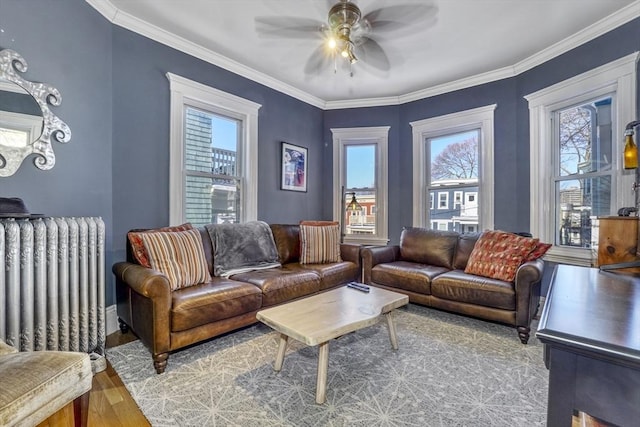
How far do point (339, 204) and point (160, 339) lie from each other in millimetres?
3193

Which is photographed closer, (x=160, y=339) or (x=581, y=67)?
(x=160, y=339)

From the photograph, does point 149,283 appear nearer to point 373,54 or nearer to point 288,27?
point 288,27

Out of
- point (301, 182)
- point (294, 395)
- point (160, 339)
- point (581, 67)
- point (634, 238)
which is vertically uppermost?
point (581, 67)

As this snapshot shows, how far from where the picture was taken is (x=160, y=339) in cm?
196

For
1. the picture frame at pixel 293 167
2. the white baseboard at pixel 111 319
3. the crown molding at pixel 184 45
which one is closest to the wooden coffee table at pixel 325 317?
the white baseboard at pixel 111 319

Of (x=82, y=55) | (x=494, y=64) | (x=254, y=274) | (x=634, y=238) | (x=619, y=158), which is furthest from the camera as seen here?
(x=494, y=64)

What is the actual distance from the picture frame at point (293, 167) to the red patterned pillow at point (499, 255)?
8.02 feet

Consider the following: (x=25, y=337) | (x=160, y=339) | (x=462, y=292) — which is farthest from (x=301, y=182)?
(x=25, y=337)

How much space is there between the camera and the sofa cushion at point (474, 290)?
2525 mm

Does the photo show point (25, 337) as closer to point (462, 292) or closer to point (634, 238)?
point (462, 292)

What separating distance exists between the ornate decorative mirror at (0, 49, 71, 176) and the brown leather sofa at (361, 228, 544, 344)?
301 centimetres

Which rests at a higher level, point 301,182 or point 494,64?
point 494,64

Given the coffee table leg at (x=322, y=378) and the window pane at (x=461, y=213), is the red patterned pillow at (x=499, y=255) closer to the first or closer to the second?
the window pane at (x=461, y=213)

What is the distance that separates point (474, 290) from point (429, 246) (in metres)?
0.96
